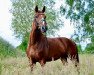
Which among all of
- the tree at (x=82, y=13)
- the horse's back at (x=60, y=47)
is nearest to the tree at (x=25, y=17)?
the tree at (x=82, y=13)

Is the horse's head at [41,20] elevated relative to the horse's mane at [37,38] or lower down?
elevated

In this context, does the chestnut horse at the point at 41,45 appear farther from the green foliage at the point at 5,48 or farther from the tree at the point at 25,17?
the tree at the point at 25,17

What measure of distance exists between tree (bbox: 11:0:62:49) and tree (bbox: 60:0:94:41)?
32810mm

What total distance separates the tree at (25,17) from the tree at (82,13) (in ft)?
108

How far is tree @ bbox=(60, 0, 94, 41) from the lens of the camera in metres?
31.8

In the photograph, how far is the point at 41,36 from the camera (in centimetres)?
1562

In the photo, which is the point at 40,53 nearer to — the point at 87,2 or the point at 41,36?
the point at 41,36

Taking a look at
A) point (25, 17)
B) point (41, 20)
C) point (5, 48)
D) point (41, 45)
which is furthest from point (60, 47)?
point (25, 17)

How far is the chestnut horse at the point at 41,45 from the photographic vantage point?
578 inches

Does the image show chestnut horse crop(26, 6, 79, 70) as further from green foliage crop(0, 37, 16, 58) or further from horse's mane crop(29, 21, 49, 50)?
green foliage crop(0, 37, 16, 58)

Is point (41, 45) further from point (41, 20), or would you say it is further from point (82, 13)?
point (82, 13)

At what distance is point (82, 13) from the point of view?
3322 centimetres

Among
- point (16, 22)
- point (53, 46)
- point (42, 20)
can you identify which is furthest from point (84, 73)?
point (16, 22)

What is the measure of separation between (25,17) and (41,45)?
52.3m
